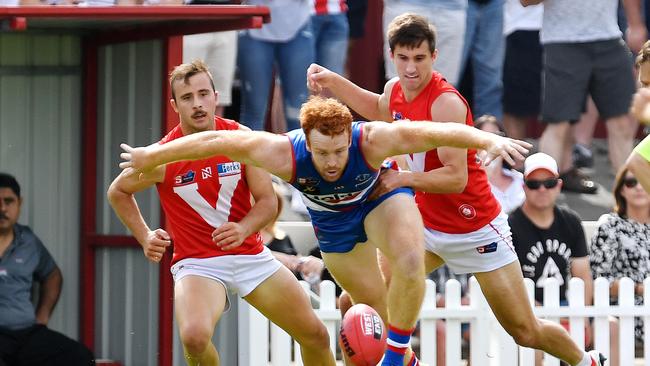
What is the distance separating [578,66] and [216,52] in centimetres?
295

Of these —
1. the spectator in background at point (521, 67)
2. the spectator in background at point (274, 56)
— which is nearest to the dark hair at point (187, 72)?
the spectator in background at point (274, 56)

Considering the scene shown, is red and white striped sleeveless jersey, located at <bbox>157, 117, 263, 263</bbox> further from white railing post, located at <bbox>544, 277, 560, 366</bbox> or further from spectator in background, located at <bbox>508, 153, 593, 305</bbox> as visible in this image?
spectator in background, located at <bbox>508, 153, 593, 305</bbox>

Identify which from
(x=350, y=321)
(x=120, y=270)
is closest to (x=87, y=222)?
(x=120, y=270)

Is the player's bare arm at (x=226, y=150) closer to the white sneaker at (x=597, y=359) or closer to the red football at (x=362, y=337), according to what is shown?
the red football at (x=362, y=337)

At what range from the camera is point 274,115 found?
554 inches

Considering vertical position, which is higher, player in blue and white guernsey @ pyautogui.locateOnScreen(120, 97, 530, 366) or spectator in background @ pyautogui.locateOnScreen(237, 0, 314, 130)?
spectator in background @ pyautogui.locateOnScreen(237, 0, 314, 130)

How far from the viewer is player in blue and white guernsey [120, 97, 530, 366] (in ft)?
29.7

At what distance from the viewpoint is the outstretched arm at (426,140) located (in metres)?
8.59

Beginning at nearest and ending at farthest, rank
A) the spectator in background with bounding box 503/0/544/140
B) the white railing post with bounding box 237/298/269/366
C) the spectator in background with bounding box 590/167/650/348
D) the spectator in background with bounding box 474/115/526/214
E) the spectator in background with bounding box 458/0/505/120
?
1. the white railing post with bounding box 237/298/269/366
2. the spectator in background with bounding box 590/167/650/348
3. the spectator in background with bounding box 474/115/526/214
4. the spectator in background with bounding box 458/0/505/120
5. the spectator in background with bounding box 503/0/544/140

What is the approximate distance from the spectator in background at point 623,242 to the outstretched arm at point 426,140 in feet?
10.5

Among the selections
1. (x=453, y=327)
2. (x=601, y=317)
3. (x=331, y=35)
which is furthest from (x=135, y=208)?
(x=331, y=35)

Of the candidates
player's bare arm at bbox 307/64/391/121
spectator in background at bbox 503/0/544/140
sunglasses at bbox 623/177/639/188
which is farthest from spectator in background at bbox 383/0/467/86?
player's bare arm at bbox 307/64/391/121

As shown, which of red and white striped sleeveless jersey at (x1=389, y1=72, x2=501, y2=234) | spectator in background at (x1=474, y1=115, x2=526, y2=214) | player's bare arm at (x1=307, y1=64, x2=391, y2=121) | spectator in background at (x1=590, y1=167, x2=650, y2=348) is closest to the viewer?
red and white striped sleeveless jersey at (x1=389, y1=72, x2=501, y2=234)

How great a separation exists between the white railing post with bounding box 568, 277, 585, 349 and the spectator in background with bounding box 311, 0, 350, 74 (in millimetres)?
2927
